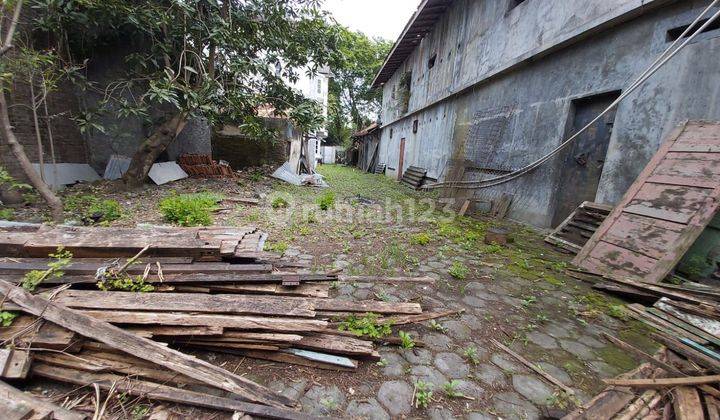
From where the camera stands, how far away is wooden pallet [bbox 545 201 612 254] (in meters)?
4.00

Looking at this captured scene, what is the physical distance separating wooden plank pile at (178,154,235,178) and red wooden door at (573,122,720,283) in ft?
28.9

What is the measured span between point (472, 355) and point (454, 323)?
0.40 metres

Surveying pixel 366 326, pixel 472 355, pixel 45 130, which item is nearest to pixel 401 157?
pixel 45 130

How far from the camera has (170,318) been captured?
1.84 metres

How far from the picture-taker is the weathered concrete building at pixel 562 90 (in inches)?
136

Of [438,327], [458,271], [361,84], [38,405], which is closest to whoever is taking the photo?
[38,405]

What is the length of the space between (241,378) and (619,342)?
8.94 feet

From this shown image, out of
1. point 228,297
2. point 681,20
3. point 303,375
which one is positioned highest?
point 681,20

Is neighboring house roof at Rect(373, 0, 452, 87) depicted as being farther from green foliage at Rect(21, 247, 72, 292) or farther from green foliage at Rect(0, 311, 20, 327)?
green foliage at Rect(0, 311, 20, 327)

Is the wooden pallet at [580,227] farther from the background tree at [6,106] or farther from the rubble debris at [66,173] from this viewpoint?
the rubble debris at [66,173]

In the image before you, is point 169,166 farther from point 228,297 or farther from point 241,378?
point 241,378

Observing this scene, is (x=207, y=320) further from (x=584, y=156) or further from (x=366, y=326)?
(x=584, y=156)

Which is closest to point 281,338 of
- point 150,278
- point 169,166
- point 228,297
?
point 228,297

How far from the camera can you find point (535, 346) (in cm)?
214
